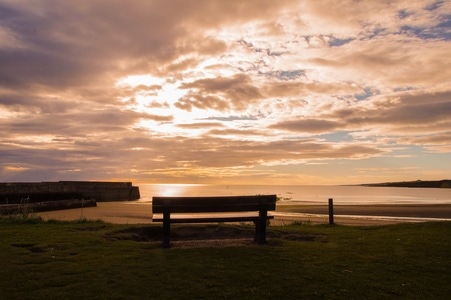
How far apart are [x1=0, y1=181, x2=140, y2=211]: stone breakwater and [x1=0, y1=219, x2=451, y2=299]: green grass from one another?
1318cm

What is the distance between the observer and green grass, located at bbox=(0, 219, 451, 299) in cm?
606

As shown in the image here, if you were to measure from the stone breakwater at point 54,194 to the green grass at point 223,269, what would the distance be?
13.2 m

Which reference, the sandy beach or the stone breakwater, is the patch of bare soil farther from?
the stone breakwater

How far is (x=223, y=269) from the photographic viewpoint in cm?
719

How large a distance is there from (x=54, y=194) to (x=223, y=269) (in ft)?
97.3

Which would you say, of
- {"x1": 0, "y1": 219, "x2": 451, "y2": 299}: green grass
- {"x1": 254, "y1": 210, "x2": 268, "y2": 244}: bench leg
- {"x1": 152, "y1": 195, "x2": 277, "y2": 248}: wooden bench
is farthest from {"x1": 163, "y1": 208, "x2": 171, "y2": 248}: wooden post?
{"x1": 254, "y1": 210, "x2": 268, "y2": 244}: bench leg

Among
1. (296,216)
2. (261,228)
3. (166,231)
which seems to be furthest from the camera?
(296,216)

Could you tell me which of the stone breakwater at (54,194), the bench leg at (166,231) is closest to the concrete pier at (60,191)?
the stone breakwater at (54,194)

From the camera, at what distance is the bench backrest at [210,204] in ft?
29.8

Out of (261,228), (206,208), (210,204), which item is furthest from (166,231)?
(261,228)

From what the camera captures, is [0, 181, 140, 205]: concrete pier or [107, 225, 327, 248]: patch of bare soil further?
[0, 181, 140, 205]: concrete pier

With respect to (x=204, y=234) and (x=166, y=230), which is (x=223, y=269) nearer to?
(x=166, y=230)

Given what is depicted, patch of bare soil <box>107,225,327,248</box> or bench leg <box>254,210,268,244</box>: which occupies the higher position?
bench leg <box>254,210,268,244</box>

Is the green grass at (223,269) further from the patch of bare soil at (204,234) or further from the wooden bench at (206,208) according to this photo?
the wooden bench at (206,208)
